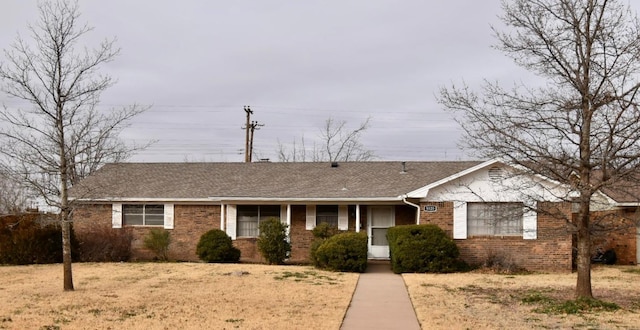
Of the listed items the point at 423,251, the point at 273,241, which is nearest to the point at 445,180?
the point at 423,251

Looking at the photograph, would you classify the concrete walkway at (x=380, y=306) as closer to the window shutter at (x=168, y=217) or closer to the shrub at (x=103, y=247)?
the window shutter at (x=168, y=217)

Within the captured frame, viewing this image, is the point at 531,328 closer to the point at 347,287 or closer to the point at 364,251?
the point at 347,287

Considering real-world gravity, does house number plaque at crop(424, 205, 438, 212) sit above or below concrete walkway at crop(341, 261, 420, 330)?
above

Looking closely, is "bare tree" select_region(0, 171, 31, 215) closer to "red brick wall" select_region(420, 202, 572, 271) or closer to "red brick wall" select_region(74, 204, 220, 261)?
"red brick wall" select_region(74, 204, 220, 261)

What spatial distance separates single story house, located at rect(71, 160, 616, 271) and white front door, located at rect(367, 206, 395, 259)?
0.12 feet

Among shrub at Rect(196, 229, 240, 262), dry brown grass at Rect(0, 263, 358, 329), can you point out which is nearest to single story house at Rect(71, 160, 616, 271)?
shrub at Rect(196, 229, 240, 262)

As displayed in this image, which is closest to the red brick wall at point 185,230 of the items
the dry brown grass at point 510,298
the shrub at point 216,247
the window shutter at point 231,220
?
the window shutter at point 231,220

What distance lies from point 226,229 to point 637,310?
15.0 metres

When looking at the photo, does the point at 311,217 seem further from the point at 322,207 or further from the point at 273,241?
the point at 273,241

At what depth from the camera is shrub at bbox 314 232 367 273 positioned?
19.9 metres

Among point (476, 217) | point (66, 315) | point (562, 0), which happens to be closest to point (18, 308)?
point (66, 315)

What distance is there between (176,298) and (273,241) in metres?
8.40

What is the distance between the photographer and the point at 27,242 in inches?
882

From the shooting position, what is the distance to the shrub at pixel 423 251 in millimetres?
19828
